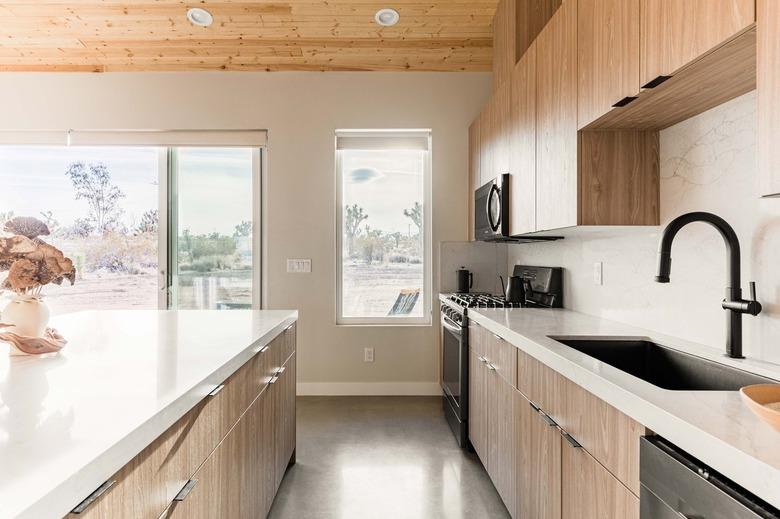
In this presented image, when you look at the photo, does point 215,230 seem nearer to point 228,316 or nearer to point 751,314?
point 228,316

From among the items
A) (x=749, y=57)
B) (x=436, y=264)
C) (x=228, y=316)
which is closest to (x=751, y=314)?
(x=749, y=57)

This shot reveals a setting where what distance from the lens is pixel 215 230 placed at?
13.6ft

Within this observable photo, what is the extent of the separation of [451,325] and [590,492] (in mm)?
1934

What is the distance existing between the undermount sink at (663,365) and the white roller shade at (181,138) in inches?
126

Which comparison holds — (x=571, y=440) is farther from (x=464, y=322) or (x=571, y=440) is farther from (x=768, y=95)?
(x=464, y=322)

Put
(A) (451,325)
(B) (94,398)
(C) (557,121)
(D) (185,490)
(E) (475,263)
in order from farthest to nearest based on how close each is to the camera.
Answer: (E) (475,263) < (A) (451,325) < (C) (557,121) < (D) (185,490) < (B) (94,398)

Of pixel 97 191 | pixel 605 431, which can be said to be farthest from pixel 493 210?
pixel 97 191

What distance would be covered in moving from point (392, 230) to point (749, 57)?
10.4ft

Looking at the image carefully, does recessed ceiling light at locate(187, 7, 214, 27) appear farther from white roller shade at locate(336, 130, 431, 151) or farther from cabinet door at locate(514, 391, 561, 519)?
cabinet door at locate(514, 391, 561, 519)

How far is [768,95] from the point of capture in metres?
0.93

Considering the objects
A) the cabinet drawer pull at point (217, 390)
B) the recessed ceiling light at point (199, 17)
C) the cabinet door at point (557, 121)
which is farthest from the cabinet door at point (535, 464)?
the recessed ceiling light at point (199, 17)

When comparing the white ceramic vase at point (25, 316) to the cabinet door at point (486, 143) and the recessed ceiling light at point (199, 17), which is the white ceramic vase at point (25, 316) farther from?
the recessed ceiling light at point (199, 17)

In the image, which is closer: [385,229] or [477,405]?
[477,405]

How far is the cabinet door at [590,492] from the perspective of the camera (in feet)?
3.68
